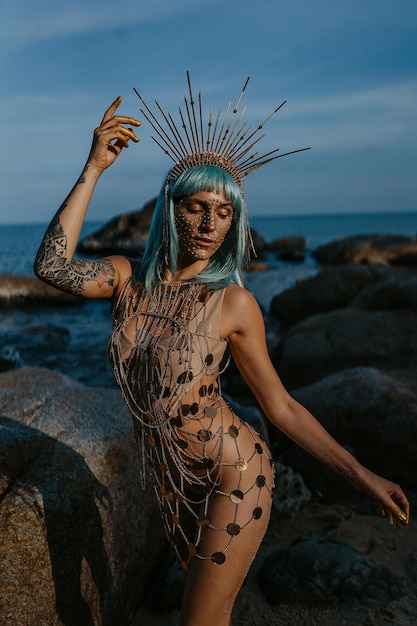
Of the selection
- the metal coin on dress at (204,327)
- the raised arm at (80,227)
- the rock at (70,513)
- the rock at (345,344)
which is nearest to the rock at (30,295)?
the rock at (345,344)

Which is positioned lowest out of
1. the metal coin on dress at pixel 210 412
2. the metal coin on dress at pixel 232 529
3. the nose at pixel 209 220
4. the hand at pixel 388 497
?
the metal coin on dress at pixel 232 529

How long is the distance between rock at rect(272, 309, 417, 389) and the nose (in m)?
6.95

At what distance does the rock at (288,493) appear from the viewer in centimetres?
Result: 550

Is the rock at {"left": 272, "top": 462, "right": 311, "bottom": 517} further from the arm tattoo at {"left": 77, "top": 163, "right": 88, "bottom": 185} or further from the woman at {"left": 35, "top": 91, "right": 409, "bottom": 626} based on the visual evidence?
the arm tattoo at {"left": 77, "top": 163, "right": 88, "bottom": 185}

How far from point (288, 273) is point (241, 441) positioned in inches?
1182

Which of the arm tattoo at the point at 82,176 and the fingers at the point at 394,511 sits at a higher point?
the arm tattoo at the point at 82,176

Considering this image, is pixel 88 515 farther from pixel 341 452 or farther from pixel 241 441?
pixel 341 452

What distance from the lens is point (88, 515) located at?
3.60 meters

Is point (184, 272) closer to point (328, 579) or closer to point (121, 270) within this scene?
point (121, 270)

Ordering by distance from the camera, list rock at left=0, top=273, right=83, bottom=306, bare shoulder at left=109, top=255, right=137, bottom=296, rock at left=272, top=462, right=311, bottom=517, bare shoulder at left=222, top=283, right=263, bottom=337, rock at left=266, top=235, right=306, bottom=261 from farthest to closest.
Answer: rock at left=266, top=235, right=306, bottom=261 → rock at left=0, top=273, right=83, bottom=306 → rock at left=272, top=462, right=311, bottom=517 → bare shoulder at left=109, top=255, right=137, bottom=296 → bare shoulder at left=222, top=283, right=263, bottom=337

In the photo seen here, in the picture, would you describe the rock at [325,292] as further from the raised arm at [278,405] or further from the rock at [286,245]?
the rock at [286,245]

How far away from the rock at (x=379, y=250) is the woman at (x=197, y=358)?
27.2 m

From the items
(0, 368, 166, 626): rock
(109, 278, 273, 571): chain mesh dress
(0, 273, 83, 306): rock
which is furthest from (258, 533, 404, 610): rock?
(0, 273, 83, 306): rock

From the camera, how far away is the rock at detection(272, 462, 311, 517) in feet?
18.0
